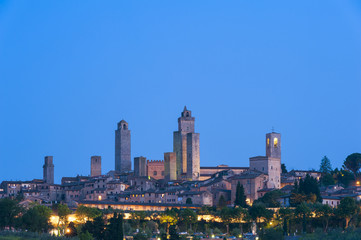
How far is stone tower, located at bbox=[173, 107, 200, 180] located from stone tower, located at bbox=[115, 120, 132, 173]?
7366 mm

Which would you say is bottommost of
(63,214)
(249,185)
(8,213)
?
(63,214)

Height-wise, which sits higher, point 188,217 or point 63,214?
point 63,214

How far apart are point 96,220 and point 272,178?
3030 centimetres

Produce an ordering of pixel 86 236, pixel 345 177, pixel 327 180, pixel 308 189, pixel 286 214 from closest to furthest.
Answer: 1. pixel 86 236
2. pixel 286 214
3. pixel 308 189
4. pixel 327 180
5. pixel 345 177

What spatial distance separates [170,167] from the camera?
91875 millimetres

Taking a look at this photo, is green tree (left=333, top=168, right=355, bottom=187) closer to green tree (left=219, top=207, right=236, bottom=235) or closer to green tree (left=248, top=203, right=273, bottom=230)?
green tree (left=248, top=203, right=273, bottom=230)

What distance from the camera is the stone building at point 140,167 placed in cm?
9200

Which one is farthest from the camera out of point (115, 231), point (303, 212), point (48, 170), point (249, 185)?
point (48, 170)

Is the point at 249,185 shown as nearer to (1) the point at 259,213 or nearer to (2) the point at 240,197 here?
(2) the point at 240,197

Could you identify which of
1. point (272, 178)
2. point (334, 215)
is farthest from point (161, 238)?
point (272, 178)

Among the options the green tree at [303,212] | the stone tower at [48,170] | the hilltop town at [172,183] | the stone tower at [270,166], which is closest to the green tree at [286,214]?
the green tree at [303,212]

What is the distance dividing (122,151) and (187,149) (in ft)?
35.0

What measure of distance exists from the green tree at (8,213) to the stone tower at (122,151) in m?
37.6

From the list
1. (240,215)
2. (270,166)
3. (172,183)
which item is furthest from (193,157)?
(240,215)
